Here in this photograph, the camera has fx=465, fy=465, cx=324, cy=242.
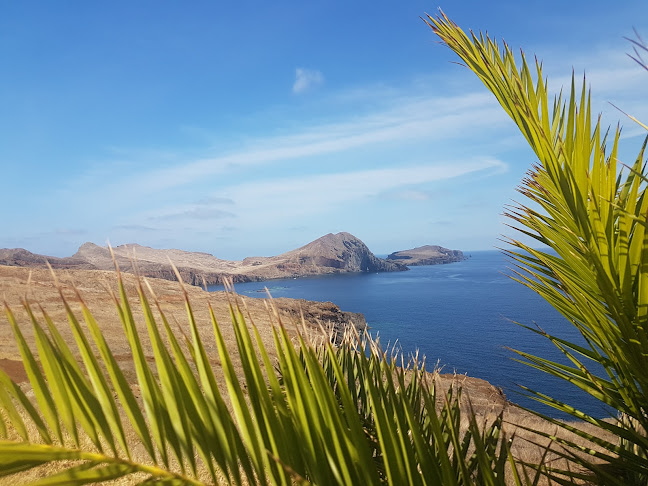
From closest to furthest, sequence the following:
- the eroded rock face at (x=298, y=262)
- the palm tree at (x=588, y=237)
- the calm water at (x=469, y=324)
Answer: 1. the palm tree at (x=588, y=237)
2. the calm water at (x=469, y=324)
3. the eroded rock face at (x=298, y=262)

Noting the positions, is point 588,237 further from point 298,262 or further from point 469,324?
point 298,262

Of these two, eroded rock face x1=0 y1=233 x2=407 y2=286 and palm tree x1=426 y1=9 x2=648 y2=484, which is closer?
palm tree x1=426 y1=9 x2=648 y2=484

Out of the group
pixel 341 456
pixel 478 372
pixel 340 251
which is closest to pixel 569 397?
pixel 478 372

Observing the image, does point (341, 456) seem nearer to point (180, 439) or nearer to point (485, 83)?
point (180, 439)

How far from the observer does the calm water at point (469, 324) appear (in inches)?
1538

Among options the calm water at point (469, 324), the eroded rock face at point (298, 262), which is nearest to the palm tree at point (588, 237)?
the calm water at point (469, 324)

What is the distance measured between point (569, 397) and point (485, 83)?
Result: 128 ft

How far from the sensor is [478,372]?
130 feet

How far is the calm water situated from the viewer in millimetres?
39062

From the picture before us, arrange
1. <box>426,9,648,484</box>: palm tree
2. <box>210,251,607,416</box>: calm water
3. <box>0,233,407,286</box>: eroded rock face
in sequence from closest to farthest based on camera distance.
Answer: <box>426,9,648,484</box>: palm tree < <box>210,251,607,416</box>: calm water < <box>0,233,407,286</box>: eroded rock face

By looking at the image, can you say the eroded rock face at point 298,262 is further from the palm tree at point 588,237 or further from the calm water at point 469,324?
the palm tree at point 588,237

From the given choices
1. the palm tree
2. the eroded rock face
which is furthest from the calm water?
the eroded rock face

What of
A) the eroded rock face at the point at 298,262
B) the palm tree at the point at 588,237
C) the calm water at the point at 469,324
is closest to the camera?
the palm tree at the point at 588,237

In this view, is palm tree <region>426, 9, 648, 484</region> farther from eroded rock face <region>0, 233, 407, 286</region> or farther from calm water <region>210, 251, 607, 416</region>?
eroded rock face <region>0, 233, 407, 286</region>
